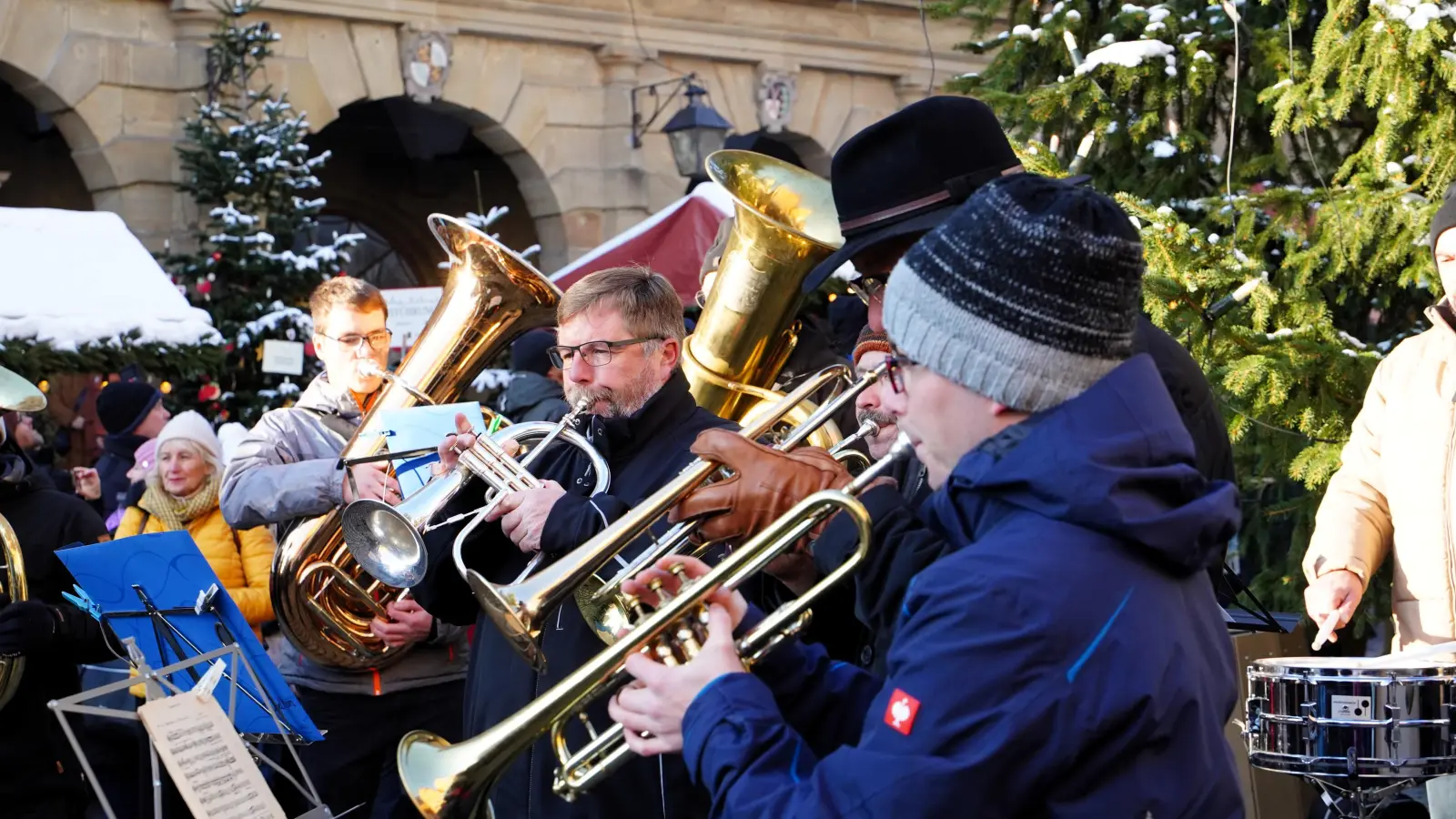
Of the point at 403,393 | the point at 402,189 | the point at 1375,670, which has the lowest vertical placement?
the point at 402,189

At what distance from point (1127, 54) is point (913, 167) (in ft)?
9.06

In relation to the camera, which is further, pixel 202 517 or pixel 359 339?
pixel 202 517

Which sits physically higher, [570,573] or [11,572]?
[570,573]

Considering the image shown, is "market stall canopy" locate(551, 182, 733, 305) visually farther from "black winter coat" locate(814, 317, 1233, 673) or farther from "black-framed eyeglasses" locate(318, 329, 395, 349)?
"black winter coat" locate(814, 317, 1233, 673)

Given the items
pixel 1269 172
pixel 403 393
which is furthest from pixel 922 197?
pixel 1269 172

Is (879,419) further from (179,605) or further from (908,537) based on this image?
(179,605)

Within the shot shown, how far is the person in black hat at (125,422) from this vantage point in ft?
25.9

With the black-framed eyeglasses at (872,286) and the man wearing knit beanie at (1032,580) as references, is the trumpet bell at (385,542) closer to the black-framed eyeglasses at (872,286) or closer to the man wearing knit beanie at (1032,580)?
the black-framed eyeglasses at (872,286)

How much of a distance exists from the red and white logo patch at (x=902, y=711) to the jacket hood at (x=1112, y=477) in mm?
241

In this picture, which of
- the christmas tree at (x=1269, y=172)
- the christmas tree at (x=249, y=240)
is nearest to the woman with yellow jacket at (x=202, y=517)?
the christmas tree at (x=1269, y=172)

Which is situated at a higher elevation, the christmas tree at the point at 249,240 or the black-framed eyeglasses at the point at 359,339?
the black-framed eyeglasses at the point at 359,339

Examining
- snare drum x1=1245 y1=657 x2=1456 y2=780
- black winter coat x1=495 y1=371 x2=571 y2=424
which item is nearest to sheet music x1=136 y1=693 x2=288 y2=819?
snare drum x1=1245 y1=657 x2=1456 y2=780

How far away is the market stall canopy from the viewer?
9453 mm

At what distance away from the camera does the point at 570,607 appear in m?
3.49
